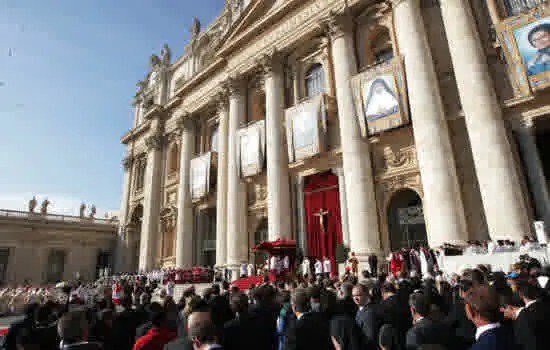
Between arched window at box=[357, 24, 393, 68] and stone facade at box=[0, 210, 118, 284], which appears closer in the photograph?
arched window at box=[357, 24, 393, 68]

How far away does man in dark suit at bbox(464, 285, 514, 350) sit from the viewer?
6.49 ft

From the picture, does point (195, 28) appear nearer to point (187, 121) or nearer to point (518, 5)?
point (187, 121)

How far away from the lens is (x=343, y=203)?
601 inches

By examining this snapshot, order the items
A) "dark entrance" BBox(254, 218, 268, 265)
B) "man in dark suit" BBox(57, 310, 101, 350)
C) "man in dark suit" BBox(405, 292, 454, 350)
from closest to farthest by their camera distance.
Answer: "man in dark suit" BBox(57, 310, 101, 350) < "man in dark suit" BBox(405, 292, 454, 350) < "dark entrance" BBox(254, 218, 268, 265)

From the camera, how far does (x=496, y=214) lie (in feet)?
33.2

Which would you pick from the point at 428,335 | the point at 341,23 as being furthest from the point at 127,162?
the point at 428,335

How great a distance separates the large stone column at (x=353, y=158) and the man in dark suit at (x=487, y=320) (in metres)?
11.1

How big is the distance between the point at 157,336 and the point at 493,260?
856 centimetres

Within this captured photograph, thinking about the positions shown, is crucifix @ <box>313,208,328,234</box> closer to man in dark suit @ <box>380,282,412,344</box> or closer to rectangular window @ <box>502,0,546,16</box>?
rectangular window @ <box>502,0,546,16</box>

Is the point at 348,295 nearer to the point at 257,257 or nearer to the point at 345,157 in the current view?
the point at 345,157

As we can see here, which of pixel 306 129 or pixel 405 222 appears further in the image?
pixel 306 129

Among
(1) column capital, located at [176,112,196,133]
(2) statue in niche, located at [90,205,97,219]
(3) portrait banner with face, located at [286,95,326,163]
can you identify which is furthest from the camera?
(2) statue in niche, located at [90,205,97,219]

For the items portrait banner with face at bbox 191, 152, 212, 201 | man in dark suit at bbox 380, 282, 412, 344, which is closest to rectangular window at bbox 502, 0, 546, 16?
man in dark suit at bbox 380, 282, 412, 344

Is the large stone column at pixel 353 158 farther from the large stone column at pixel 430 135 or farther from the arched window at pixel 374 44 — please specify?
the large stone column at pixel 430 135
